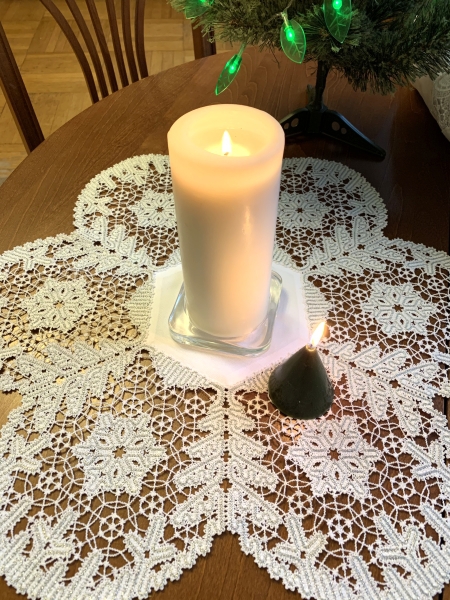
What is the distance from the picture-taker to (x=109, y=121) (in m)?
0.82

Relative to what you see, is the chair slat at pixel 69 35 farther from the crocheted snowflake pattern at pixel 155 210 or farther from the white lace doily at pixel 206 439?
the white lace doily at pixel 206 439

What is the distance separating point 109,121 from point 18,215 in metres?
0.25

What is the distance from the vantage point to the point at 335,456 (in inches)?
18.0

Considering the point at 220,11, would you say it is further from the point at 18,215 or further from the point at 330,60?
the point at 18,215

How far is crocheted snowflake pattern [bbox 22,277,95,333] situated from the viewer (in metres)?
0.56

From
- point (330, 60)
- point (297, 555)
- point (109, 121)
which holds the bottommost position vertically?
point (297, 555)

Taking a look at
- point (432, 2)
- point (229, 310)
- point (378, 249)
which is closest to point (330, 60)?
point (432, 2)

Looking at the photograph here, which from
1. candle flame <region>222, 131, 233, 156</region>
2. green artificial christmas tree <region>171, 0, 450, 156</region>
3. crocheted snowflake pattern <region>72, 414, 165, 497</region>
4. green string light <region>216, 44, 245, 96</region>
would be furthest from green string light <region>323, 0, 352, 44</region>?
crocheted snowflake pattern <region>72, 414, 165, 497</region>

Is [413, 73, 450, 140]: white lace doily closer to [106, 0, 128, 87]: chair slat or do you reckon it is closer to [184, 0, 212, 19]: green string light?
[184, 0, 212, 19]: green string light

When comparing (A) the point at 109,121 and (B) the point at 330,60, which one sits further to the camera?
(A) the point at 109,121

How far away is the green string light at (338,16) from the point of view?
1.68ft

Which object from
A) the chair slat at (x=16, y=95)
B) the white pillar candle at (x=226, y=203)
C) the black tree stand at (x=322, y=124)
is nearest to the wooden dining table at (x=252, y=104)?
the black tree stand at (x=322, y=124)

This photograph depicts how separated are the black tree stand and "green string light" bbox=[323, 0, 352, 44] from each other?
0.74 ft

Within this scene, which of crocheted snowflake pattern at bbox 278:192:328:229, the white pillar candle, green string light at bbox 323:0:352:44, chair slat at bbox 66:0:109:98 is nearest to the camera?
the white pillar candle
